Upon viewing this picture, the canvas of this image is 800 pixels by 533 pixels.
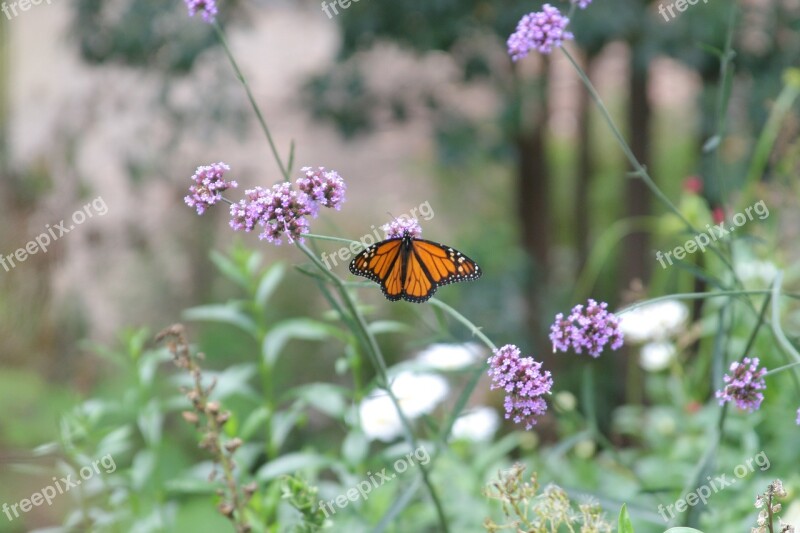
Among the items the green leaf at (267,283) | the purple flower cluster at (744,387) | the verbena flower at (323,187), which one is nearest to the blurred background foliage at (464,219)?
the green leaf at (267,283)

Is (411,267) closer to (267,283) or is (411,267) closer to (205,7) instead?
(205,7)

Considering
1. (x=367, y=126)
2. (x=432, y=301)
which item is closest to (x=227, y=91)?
(x=367, y=126)

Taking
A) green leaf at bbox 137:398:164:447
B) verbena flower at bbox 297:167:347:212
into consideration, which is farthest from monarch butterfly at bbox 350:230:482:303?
green leaf at bbox 137:398:164:447

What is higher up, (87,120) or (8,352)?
(87,120)

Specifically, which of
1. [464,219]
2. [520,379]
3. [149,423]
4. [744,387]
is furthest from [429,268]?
[464,219]

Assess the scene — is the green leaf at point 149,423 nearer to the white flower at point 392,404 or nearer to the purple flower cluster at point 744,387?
the white flower at point 392,404

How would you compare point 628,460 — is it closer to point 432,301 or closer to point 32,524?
point 432,301
